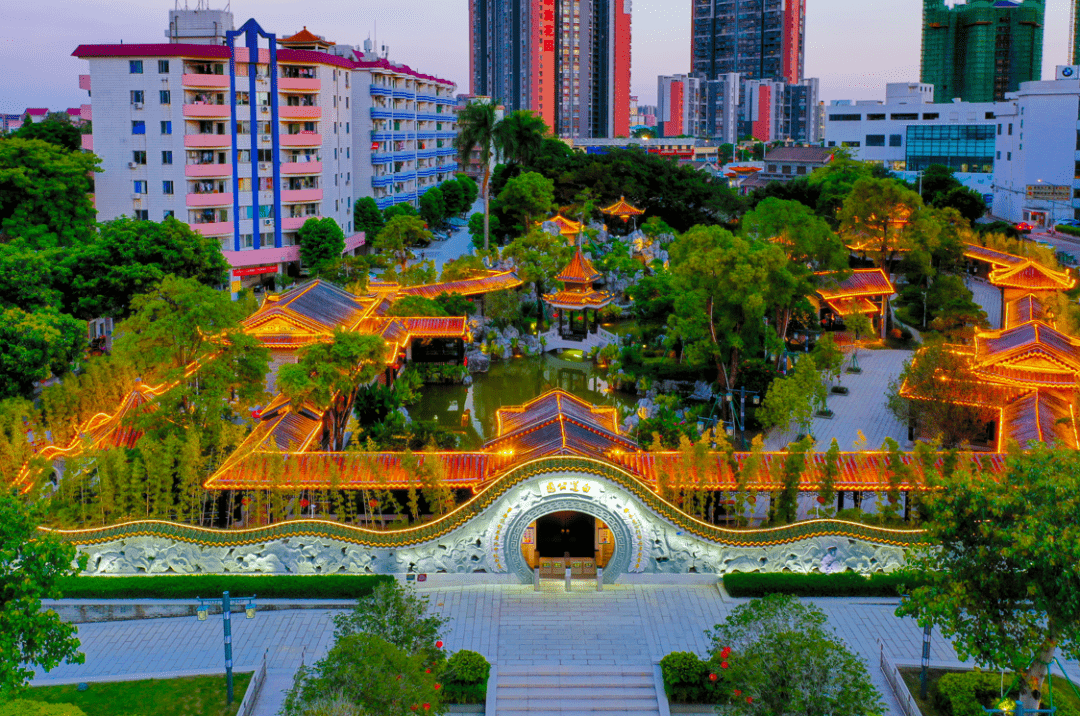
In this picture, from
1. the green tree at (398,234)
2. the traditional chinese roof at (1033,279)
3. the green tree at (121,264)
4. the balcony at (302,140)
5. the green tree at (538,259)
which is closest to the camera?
the green tree at (121,264)

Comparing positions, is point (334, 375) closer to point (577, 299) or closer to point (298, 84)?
point (577, 299)

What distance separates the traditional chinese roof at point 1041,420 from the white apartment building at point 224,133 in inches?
1125

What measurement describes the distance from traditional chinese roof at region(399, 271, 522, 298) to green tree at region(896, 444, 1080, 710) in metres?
23.2

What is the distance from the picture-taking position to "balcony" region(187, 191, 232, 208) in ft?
125

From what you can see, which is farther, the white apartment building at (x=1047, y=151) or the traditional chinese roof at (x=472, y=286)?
the white apartment building at (x=1047, y=151)

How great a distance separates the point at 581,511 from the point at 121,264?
18.8 meters

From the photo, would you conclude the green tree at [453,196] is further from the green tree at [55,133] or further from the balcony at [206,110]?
the balcony at [206,110]

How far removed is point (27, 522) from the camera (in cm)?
1022

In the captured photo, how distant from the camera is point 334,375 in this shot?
2055cm

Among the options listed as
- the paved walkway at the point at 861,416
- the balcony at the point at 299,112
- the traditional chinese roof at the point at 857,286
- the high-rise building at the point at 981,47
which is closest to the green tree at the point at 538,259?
the traditional chinese roof at the point at 857,286

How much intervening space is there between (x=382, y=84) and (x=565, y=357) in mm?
24915

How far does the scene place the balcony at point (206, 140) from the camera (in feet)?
125

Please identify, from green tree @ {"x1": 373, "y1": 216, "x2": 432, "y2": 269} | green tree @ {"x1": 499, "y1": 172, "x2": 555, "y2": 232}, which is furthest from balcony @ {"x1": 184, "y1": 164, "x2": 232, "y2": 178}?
green tree @ {"x1": 499, "y1": 172, "x2": 555, "y2": 232}

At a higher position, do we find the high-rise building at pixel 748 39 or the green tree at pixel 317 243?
the high-rise building at pixel 748 39
